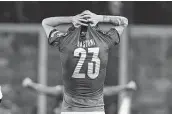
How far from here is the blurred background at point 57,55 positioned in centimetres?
1166

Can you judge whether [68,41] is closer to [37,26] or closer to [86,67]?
[86,67]

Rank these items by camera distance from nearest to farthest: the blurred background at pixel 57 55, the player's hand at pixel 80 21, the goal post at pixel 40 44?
the player's hand at pixel 80 21 < the blurred background at pixel 57 55 < the goal post at pixel 40 44

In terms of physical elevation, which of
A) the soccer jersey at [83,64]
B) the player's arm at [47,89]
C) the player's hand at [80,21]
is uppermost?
the player's hand at [80,21]

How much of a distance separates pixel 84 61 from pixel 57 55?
5.99 meters

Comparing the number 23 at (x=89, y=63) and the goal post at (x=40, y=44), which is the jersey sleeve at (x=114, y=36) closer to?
the number 23 at (x=89, y=63)

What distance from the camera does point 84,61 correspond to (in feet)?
19.6

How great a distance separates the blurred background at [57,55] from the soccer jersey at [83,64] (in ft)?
18.2

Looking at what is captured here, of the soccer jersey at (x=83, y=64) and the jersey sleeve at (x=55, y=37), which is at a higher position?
the jersey sleeve at (x=55, y=37)

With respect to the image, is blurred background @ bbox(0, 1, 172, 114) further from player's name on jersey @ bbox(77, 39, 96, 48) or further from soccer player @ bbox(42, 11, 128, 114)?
player's name on jersey @ bbox(77, 39, 96, 48)

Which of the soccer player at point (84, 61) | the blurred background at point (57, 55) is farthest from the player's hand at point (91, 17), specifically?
the blurred background at point (57, 55)

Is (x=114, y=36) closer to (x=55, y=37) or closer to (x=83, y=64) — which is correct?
(x=83, y=64)

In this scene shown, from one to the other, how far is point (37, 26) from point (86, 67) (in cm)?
603

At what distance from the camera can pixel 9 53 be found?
1187 cm

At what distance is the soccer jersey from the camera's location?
597cm
